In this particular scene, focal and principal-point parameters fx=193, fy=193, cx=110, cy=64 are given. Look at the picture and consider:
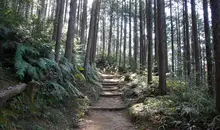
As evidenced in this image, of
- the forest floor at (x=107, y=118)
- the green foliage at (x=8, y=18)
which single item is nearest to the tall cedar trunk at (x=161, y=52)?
the forest floor at (x=107, y=118)

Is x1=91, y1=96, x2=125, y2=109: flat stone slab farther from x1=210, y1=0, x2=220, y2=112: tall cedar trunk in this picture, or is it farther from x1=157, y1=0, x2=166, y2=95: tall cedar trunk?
x1=210, y1=0, x2=220, y2=112: tall cedar trunk

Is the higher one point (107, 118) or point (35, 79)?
point (35, 79)

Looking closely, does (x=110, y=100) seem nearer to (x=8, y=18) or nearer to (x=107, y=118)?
(x=107, y=118)

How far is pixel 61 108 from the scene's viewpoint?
6.04 m

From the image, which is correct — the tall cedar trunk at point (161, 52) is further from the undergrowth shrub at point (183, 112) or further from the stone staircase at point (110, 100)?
the stone staircase at point (110, 100)

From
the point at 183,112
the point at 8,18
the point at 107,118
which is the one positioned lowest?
the point at 107,118

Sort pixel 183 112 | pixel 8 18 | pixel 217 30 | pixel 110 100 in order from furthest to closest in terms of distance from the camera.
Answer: pixel 110 100 < pixel 8 18 < pixel 183 112 < pixel 217 30

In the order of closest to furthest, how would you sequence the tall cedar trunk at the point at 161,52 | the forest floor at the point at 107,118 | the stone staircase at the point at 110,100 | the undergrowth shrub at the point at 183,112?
the undergrowth shrub at the point at 183,112, the forest floor at the point at 107,118, the tall cedar trunk at the point at 161,52, the stone staircase at the point at 110,100

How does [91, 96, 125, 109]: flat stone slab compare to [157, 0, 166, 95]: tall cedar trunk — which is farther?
[91, 96, 125, 109]: flat stone slab

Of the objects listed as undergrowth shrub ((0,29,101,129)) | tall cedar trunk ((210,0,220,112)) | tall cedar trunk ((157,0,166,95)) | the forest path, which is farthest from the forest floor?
tall cedar trunk ((210,0,220,112))

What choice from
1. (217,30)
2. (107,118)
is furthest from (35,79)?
(217,30)

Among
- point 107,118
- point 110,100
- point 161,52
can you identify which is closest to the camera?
point 107,118

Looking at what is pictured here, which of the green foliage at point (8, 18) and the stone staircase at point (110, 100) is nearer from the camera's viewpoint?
the green foliage at point (8, 18)

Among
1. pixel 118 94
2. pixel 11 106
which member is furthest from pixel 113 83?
pixel 11 106
